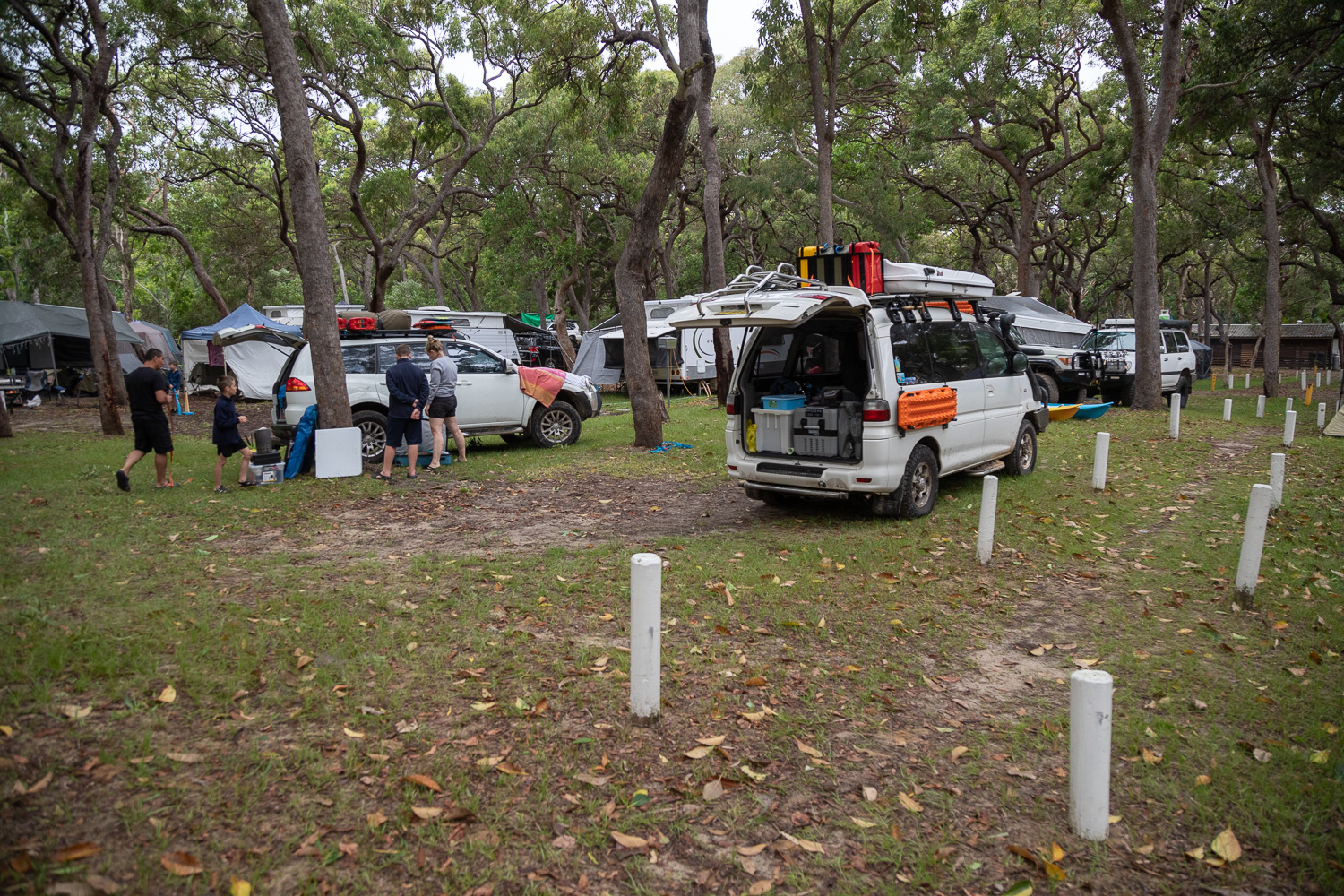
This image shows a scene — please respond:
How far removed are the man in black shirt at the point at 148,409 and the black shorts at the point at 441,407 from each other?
2.94 metres

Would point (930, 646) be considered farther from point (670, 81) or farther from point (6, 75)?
point (670, 81)

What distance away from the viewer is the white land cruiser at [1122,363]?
1850 cm

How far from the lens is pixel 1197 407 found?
19.6 m

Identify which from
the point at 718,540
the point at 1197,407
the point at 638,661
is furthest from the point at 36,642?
the point at 1197,407

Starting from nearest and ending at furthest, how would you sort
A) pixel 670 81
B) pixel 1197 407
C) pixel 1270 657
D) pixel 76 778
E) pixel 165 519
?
pixel 76 778 < pixel 1270 657 < pixel 165 519 < pixel 1197 407 < pixel 670 81

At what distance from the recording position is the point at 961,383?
8.42m

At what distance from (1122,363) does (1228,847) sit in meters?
18.2

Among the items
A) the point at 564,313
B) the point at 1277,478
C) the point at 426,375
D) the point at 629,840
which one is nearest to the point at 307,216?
the point at 426,375

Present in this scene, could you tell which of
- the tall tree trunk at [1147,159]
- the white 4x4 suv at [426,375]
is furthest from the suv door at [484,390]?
the tall tree trunk at [1147,159]

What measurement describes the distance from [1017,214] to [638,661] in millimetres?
32821

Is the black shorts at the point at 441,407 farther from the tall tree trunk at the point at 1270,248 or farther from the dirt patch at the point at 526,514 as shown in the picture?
the tall tree trunk at the point at 1270,248

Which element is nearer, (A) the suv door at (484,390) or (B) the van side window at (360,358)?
(B) the van side window at (360,358)

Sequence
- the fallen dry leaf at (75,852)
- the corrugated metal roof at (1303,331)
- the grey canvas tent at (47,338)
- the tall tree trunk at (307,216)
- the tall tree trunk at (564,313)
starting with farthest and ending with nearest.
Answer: the corrugated metal roof at (1303,331)
the tall tree trunk at (564,313)
the grey canvas tent at (47,338)
the tall tree trunk at (307,216)
the fallen dry leaf at (75,852)

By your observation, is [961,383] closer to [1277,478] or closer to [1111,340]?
[1277,478]
